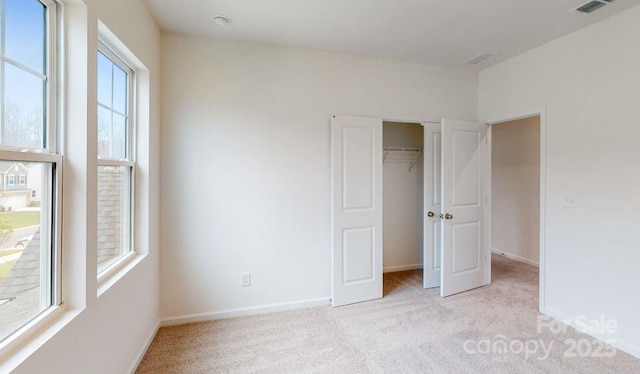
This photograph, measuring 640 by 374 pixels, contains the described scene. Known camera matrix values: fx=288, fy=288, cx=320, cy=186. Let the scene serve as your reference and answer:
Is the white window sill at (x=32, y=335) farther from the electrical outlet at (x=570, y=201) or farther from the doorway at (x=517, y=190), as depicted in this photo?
the doorway at (x=517, y=190)

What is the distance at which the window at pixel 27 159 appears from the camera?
1058 millimetres

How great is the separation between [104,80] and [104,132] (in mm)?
323

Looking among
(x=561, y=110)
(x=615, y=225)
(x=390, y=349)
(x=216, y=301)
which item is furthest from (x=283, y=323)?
(x=561, y=110)

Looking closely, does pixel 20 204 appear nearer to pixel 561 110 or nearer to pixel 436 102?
pixel 436 102

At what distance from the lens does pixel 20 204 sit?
3.72ft

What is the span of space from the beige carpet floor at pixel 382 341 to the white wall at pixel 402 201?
991 millimetres

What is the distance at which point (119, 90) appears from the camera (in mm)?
2035

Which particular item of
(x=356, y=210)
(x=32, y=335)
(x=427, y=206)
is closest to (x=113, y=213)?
(x=32, y=335)

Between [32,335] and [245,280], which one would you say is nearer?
[32,335]

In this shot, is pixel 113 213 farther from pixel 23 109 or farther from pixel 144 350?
pixel 144 350

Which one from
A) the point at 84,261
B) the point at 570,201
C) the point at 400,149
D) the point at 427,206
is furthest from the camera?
the point at 400,149

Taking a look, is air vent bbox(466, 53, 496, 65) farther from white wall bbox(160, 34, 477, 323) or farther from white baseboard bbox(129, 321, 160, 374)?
white baseboard bbox(129, 321, 160, 374)

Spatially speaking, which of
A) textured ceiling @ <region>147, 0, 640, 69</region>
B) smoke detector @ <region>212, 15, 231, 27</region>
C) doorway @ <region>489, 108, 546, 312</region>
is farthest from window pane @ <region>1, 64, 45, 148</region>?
doorway @ <region>489, 108, 546, 312</region>

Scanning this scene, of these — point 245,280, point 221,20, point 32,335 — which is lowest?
point 245,280
